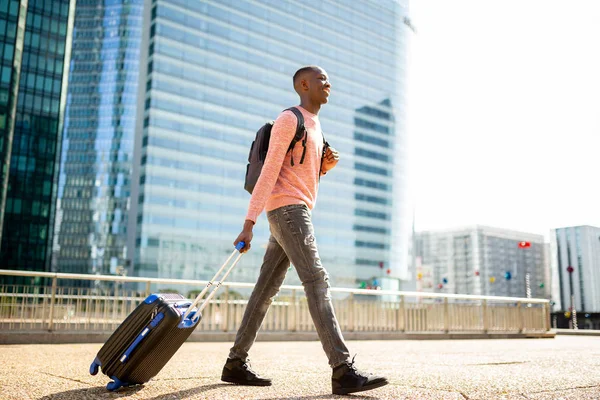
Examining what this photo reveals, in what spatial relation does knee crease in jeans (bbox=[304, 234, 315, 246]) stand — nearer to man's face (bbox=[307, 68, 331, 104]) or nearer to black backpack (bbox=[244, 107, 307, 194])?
black backpack (bbox=[244, 107, 307, 194])

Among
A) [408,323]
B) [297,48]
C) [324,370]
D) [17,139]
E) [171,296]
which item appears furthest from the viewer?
[297,48]

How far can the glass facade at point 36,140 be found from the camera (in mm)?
61250

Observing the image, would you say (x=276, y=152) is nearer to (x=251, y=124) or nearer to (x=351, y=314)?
(x=351, y=314)

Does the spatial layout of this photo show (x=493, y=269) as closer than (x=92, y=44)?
No

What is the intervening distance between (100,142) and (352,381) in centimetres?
8748

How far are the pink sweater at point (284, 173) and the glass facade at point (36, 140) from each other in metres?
64.1

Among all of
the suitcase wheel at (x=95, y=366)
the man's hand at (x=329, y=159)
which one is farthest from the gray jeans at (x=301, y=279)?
the suitcase wheel at (x=95, y=366)

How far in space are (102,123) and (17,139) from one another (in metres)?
22.9

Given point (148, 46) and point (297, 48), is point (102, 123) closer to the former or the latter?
point (148, 46)

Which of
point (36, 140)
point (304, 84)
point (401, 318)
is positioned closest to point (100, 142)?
point (36, 140)

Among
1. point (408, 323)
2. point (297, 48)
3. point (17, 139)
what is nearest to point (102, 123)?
point (17, 139)

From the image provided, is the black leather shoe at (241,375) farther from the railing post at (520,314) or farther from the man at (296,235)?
the railing post at (520,314)

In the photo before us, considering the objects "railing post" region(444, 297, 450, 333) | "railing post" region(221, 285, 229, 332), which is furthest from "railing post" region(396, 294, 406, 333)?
"railing post" region(221, 285, 229, 332)

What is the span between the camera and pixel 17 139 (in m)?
62.9
